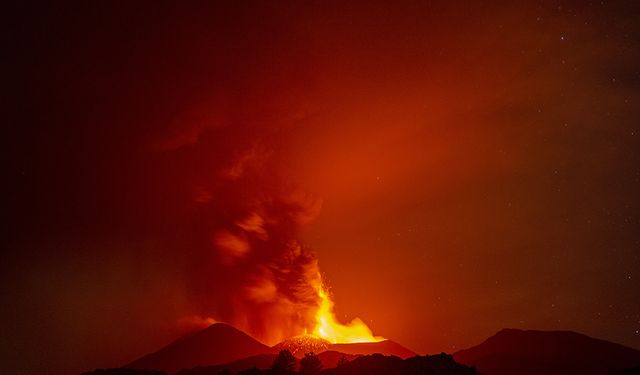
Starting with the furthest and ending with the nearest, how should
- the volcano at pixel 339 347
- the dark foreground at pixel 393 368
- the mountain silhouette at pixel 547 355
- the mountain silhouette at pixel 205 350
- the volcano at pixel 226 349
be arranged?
the mountain silhouette at pixel 205 350 → the volcano at pixel 226 349 → the volcano at pixel 339 347 → the mountain silhouette at pixel 547 355 → the dark foreground at pixel 393 368

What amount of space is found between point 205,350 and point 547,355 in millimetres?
70455

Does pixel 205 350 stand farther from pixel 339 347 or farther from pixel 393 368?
pixel 393 368

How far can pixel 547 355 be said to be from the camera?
108000mm

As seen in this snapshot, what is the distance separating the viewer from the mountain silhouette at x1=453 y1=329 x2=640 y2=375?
95.9 meters

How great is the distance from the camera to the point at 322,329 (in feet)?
419

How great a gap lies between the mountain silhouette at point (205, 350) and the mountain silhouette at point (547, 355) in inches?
1714

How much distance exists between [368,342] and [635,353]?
5251cm

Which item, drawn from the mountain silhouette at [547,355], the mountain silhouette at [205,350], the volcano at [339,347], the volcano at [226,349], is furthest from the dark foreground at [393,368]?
the mountain silhouette at [205,350]

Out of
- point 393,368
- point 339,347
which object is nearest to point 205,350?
point 339,347

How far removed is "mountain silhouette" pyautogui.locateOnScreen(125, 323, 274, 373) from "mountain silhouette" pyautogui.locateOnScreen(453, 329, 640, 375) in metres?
43.5

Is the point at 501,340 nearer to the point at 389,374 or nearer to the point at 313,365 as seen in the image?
the point at 313,365

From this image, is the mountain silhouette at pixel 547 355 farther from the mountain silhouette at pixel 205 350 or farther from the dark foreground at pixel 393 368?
the mountain silhouette at pixel 205 350

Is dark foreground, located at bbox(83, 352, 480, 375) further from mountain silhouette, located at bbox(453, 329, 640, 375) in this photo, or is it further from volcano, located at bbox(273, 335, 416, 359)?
volcano, located at bbox(273, 335, 416, 359)

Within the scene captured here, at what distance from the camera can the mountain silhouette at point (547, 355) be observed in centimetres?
9588
